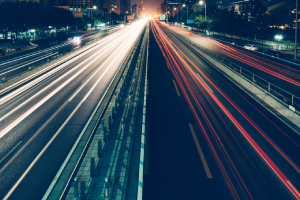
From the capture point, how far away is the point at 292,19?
6206cm

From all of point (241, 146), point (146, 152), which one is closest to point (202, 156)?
point (241, 146)

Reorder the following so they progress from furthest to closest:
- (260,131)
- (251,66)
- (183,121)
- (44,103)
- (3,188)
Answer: (251,66)
(44,103)
(183,121)
(260,131)
(3,188)

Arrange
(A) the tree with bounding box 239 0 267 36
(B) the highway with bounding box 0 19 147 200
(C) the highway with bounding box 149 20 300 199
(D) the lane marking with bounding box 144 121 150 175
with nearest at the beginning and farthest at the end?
1. (C) the highway with bounding box 149 20 300 199
2. (B) the highway with bounding box 0 19 147 200
3. (D) the lane marking with bounding box 144 121 150 175
4. (A) the tree with bounding box 239 0 267 36

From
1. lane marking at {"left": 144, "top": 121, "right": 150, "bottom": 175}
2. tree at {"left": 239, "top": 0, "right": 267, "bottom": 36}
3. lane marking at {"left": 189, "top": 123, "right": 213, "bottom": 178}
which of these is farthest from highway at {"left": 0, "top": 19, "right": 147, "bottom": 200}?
tree at {"left": 239, "top": 0, "right": 267, "bottom": 36}

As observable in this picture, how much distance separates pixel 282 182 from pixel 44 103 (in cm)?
1517

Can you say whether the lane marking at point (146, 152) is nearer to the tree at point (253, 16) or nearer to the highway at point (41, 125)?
the highway at point (41, 125)

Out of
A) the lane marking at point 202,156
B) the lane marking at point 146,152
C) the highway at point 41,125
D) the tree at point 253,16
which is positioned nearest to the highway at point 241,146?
the lane marking at point 202,156

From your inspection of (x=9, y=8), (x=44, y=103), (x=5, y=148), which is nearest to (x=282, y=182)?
(x=5, y=148)

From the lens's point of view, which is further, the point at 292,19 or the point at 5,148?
the point at 292,19

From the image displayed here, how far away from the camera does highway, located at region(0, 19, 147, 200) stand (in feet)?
26.9

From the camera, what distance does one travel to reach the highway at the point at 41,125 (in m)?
8.20

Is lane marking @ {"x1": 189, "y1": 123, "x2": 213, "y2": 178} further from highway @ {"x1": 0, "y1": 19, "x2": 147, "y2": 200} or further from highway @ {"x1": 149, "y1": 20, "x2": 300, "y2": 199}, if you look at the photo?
highway @ {"x1": 0, "y1": 19, "x2": 147, "y2": 200}

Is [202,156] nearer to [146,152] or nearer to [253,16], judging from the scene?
[146,152]

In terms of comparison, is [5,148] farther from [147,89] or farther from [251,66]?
[251,66]
